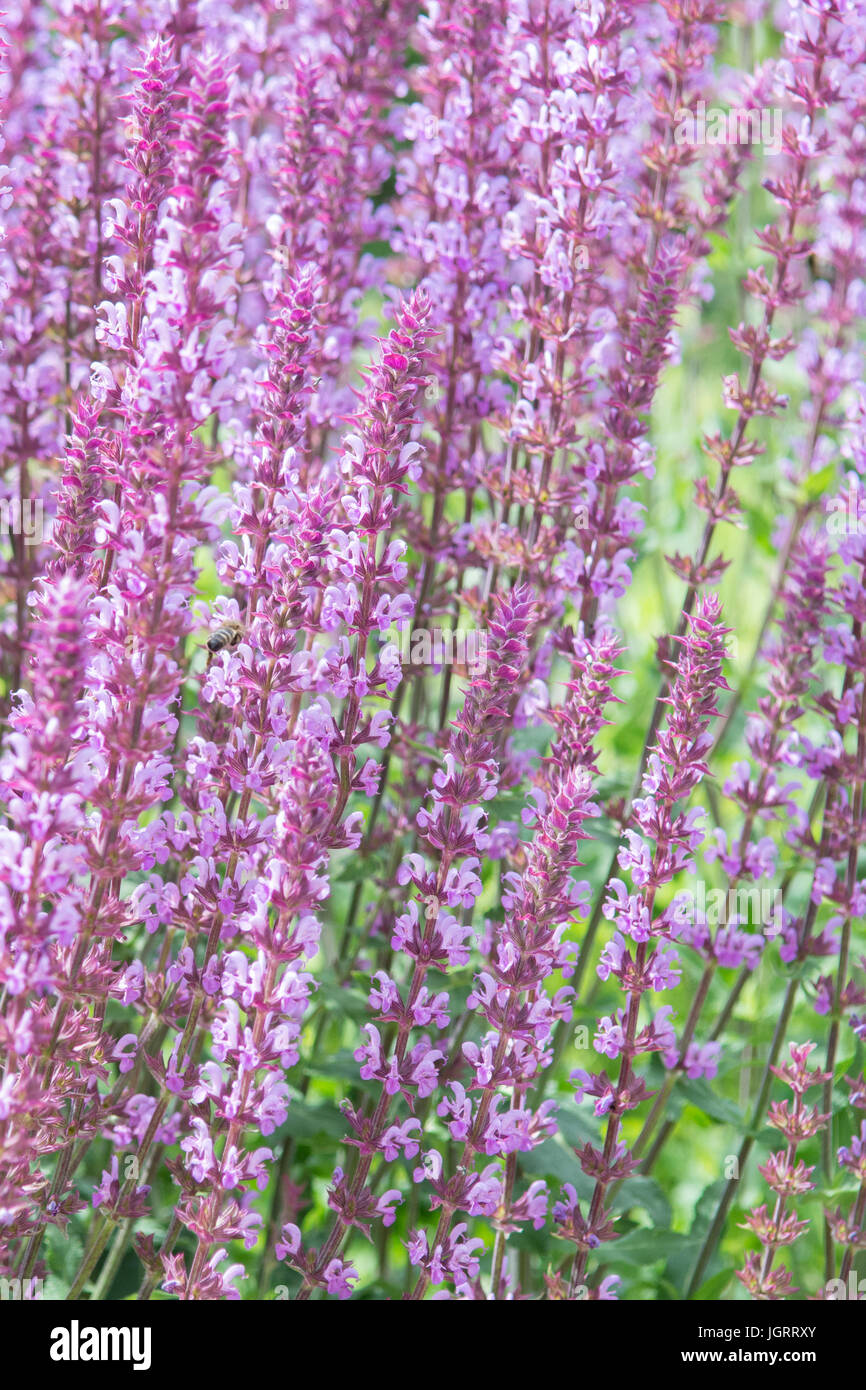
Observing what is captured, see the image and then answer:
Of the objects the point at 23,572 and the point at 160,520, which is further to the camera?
the point at 23,572

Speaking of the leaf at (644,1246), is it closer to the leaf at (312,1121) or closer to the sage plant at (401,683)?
the sage plant at (401,683)

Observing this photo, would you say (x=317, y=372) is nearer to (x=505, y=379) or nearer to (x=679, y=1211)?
(x=505, y=379)

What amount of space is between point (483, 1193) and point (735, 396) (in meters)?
2.67

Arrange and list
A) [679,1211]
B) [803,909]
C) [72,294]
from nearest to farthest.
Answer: [72,294]
[803,909]
[679,1211]

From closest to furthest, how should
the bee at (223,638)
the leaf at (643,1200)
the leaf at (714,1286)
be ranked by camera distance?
1. the bee at (223,638)
2. the leaf at (714,1286)
3. the leaf at (643,1200)

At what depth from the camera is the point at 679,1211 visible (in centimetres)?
→ 564

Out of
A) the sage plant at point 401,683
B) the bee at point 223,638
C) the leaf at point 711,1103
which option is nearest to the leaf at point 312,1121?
the sage plant at point 401,683

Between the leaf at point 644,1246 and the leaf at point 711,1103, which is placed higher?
the leaf at point 711,1103

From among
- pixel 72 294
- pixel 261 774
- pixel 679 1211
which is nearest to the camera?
pixel 261 774

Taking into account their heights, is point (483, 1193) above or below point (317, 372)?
below

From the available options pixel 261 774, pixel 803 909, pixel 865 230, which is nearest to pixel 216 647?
pixel 261 774

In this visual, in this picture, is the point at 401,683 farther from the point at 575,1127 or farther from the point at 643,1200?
the point at 643,1200

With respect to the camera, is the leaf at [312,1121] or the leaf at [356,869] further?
the leaf at [356,869]
